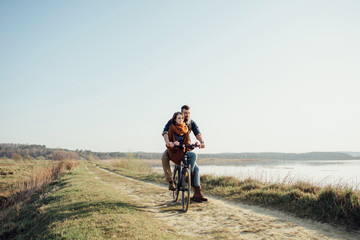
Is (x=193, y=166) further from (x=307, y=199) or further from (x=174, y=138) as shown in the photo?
(x=307, y=199)

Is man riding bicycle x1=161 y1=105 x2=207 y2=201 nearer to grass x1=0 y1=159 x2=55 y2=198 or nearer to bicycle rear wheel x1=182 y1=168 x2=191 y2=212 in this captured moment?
bicycle rear wheel x1=182 y1=168 x2=191 y2=212

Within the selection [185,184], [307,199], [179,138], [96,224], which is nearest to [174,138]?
[179,138]

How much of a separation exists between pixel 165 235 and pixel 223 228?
120 centimetres

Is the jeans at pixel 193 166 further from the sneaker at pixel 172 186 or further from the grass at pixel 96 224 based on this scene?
the grass at pixel 96 224

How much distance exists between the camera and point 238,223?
461 centimetres

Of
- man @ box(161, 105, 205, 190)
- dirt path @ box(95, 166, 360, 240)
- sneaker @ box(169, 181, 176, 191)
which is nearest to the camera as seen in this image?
dirt path @ box(95, 166, 360, 240)

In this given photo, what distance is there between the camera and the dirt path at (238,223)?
3910 mm

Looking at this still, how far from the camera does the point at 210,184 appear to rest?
1019 centimetres

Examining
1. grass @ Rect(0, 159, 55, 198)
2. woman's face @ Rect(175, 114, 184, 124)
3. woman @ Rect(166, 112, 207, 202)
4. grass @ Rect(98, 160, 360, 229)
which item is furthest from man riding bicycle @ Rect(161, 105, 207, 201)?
grass @ Rect(0, 159, 55, 198)

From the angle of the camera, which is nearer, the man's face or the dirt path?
the dirt path

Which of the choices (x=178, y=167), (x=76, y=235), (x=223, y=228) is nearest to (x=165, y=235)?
(x=223, y=228)

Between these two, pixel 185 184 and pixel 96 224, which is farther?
pixel 185 184

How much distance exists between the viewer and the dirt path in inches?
154

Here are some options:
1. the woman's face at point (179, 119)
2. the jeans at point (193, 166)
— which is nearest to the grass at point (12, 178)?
the jeans at point (193, 166)
